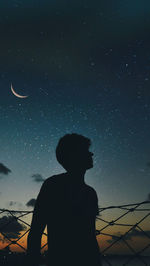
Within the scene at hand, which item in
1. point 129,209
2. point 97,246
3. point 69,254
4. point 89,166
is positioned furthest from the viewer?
point 129,209

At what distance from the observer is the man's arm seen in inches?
48.0

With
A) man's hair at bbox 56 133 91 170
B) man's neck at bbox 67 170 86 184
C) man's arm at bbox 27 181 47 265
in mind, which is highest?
man's hair at bbox 56 133 91 170

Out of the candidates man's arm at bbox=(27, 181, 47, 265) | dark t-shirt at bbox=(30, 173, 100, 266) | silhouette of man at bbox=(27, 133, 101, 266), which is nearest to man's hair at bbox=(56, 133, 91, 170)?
silhouette of man at bbox=(27, 133, 101, 266)

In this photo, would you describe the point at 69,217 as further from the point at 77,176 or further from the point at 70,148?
the point at 70,148

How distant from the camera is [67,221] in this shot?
142 centimetres

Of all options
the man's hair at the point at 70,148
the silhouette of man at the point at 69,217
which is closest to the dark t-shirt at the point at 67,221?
the silhouette of man at the point at 69,217

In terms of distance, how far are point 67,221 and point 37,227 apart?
202mm

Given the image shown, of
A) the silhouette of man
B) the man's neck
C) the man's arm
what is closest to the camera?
the man's arm

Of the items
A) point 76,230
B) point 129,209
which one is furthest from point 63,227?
point 129,209

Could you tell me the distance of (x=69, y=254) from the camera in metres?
1.33

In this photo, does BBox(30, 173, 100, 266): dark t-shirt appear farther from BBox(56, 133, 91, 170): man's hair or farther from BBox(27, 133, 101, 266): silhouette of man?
BBox(56, 133, 91, 170): man's hair

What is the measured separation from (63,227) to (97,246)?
255 mm

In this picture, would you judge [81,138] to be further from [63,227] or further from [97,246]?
[97,246]

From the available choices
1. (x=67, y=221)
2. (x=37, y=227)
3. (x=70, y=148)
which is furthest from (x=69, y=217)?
(x=70, y=148)
